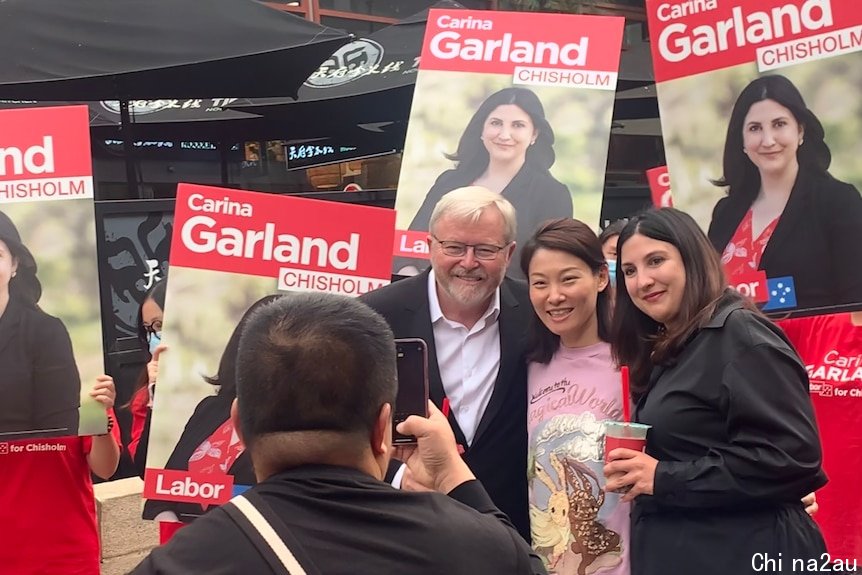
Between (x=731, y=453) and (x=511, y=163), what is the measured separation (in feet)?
5.85

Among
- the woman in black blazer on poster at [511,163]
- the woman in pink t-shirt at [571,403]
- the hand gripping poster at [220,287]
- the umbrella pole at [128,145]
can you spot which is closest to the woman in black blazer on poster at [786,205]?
the woman in pink t-shirt at [571,403]

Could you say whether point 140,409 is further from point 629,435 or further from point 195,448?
point 629,435

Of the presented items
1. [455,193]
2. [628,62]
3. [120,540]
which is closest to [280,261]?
[455,193]

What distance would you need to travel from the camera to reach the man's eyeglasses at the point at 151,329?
3.47 metres

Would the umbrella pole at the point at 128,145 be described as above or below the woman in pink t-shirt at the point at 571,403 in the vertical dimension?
above

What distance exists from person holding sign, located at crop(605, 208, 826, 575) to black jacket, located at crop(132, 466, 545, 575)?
0.94 meters

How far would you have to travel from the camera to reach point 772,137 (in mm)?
2781

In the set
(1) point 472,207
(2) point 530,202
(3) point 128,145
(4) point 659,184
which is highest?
(3) point 128,145

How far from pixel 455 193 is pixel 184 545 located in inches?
64.1

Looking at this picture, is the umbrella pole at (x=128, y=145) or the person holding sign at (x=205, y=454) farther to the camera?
the umbrella pole at (x=128, y=145)

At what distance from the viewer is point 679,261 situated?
2203 millimetres

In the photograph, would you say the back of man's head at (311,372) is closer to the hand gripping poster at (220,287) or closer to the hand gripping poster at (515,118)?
the hand gripping poster at (220,287)

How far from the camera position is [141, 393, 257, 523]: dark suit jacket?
2.63 m

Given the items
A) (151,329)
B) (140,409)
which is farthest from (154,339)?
(140,409)
